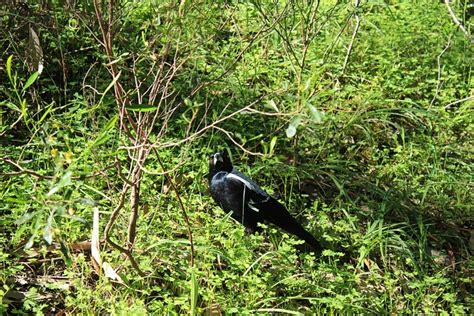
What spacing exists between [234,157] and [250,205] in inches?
28.0

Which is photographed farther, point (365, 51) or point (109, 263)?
point (365, 51)

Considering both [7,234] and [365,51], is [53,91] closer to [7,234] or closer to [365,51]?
[7,234]

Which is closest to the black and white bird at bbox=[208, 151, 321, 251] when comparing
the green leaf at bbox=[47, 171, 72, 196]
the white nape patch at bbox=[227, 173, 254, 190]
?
the white nape patch at bbox=[227, 173, 254, 190]

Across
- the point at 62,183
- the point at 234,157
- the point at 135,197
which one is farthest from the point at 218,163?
the point at 62,183

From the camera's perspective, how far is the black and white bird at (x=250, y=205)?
4051 mm

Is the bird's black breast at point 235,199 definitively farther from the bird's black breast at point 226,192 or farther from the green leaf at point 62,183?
the green leaf at point 62,183

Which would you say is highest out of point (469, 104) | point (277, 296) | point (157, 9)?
point (157, 9)

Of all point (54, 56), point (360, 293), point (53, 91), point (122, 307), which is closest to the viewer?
point (122, 307)

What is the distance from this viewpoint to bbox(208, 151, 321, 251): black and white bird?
4.05 metres

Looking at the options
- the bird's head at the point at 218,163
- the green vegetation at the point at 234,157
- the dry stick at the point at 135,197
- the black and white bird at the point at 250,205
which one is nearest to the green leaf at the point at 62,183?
the green vegetation at the point at 234,157

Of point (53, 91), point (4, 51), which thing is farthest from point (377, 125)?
point (4, 51)

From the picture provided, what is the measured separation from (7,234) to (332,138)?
6.97 feet

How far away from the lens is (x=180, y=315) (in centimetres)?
346

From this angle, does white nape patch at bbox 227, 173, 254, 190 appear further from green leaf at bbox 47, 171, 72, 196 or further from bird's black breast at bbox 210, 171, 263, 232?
green leaf at bbox 47, 171, 72, 196
